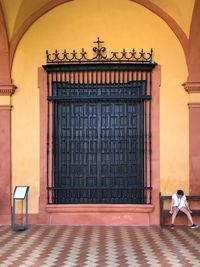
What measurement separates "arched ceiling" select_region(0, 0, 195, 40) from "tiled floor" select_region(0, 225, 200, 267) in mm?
4749

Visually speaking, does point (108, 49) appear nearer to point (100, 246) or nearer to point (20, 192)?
point (20, 192)

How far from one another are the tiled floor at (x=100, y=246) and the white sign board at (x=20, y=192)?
0.77 meters

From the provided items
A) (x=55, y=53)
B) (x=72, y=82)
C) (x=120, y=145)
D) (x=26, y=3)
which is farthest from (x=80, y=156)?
(x=26, y=3)

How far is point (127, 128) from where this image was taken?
11.4 meters

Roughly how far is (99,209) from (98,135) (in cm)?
176

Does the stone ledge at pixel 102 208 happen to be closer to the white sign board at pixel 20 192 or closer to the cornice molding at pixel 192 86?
the white sign board at pixel 20 192

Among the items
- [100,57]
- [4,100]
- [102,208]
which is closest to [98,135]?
[102,208]

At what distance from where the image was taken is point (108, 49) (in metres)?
11.5

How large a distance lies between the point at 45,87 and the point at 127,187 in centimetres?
312

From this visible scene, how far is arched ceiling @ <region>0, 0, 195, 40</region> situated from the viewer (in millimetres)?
11117

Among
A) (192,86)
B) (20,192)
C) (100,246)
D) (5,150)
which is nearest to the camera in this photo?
(100,246)

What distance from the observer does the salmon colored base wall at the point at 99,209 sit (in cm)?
1120

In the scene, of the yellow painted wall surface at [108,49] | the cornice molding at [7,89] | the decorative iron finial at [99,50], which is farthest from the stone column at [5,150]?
the decorative iron finial at [99,50]

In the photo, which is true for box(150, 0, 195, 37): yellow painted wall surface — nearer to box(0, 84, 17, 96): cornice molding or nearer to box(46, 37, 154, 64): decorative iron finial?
box(46, 37, 154, 64): decorative iron finial
